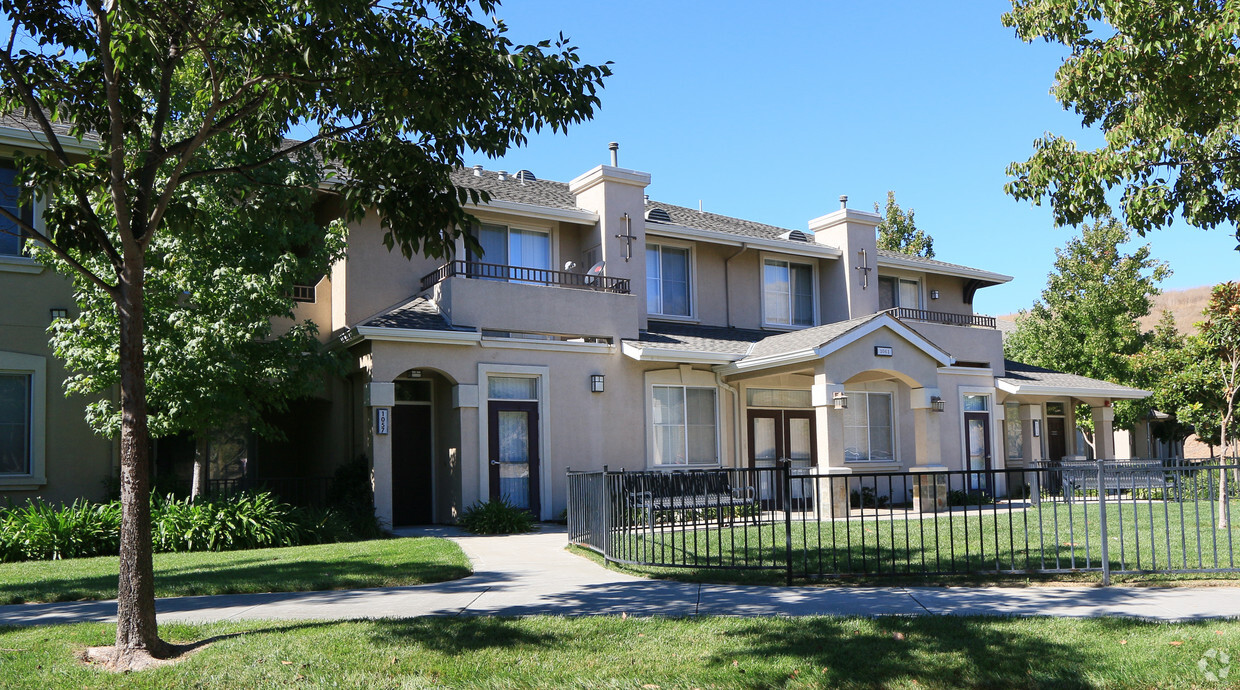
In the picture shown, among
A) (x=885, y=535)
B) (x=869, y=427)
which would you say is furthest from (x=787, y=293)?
(x=885, y=535)

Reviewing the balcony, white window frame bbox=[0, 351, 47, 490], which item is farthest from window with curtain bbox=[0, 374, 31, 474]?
the balcony

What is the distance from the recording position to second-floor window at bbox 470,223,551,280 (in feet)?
65.8

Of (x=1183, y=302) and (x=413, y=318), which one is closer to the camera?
(x=413, y=318)

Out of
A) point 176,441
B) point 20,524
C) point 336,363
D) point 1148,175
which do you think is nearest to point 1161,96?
point 1148,175

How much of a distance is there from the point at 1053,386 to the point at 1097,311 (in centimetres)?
644

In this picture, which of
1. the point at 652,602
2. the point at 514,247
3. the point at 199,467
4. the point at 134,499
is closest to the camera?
the point at 134,499

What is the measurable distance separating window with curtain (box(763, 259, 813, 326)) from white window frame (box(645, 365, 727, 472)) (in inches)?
153

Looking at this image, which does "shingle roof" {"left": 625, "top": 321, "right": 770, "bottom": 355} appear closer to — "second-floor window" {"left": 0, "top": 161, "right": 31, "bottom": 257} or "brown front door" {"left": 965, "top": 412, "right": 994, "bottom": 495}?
"brown front door" {"left": 965, "top": 412, "right": 994, "bottom": 495}

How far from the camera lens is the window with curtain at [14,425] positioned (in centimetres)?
1582

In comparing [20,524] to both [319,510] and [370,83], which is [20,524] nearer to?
[319,510]

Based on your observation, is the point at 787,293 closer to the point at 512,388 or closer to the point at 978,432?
the point at 978,432

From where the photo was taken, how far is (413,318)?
1753cm

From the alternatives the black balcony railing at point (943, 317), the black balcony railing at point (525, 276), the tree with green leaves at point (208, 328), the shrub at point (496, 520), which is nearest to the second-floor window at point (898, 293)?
the black balcony railing at point (943, 317)

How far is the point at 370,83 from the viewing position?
8.59 m
